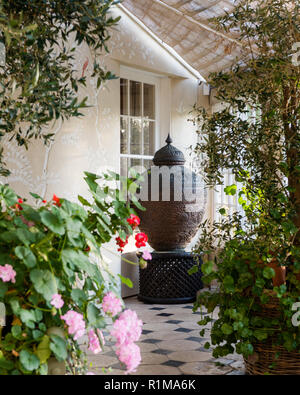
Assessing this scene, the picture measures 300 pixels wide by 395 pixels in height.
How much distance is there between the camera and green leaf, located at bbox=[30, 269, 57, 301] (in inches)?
49.8

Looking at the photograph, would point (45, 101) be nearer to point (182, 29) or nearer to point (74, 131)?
point (74, 131)

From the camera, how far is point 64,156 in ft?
16.3

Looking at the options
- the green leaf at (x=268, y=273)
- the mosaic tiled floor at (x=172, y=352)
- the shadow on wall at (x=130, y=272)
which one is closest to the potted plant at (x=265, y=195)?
the green leaf at (x=268, y=273)

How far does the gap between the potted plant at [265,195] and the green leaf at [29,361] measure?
156cm

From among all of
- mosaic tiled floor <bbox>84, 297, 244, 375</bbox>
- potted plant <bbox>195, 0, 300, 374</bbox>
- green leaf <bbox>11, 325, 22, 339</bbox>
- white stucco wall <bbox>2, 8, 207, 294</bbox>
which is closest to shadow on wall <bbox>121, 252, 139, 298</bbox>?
white stucco wall <bbox>2, 8, 207, 294</bbox>

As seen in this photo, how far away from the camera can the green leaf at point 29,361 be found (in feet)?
4.20

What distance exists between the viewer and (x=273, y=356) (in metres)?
2.76

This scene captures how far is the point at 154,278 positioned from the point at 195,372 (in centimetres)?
224

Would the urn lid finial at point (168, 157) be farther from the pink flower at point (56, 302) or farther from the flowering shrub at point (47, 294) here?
the pink flower at point (56, 302)

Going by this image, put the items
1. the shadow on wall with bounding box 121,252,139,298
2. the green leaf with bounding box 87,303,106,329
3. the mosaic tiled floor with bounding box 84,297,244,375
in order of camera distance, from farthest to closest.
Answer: the shadow on wall with bounding box 121,252,139,298
the mosaic tiled floor with bounding box 84,297,244,375
the green leaf with bounding box 87,303,106,329

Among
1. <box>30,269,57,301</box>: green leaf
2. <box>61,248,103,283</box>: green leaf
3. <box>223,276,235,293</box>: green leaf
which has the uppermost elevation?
<box>61,248,103,283</box>: green leaf

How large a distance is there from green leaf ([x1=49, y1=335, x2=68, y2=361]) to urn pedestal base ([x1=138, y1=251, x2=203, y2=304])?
4026 millimetres
